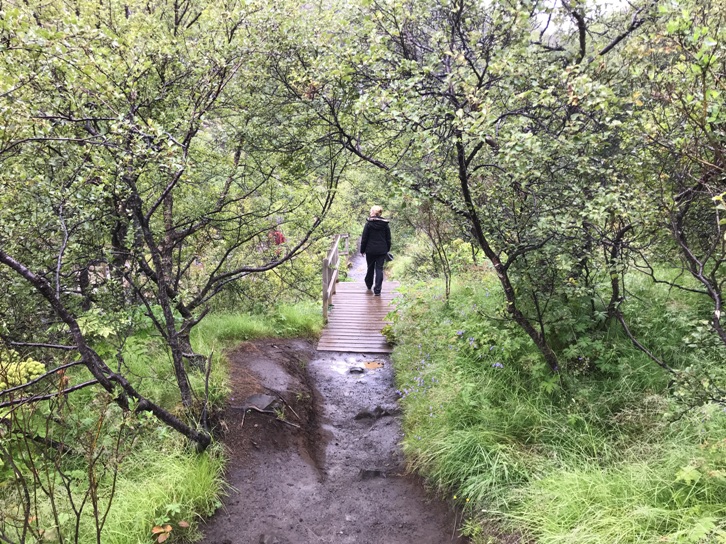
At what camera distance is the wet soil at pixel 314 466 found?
3.41 metres

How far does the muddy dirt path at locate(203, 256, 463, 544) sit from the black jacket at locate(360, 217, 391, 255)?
380 cm

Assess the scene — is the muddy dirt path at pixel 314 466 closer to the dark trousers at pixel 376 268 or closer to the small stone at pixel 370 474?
the small stone at pixel 370 474

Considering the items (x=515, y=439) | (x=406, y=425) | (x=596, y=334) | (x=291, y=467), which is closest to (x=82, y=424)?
(x=291, y=467)

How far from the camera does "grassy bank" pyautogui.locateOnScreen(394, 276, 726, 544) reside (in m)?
Answer: 2.58

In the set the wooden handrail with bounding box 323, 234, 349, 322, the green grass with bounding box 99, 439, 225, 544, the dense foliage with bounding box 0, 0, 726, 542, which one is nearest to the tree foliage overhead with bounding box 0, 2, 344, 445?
the dense foliage with bounding box 0, 0, 726, 542

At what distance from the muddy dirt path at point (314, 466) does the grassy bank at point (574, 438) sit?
0.31 meters

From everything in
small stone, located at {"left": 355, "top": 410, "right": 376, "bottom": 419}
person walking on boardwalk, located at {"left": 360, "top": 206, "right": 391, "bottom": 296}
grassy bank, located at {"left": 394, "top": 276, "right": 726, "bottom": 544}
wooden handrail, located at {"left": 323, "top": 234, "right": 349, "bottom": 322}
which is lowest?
small stone, located at {"left": 355, "top": 410, "right": 376, "bottom": 419}

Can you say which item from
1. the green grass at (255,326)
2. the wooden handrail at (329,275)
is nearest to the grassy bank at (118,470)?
the green grass at (255,326)

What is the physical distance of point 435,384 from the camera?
4.79m

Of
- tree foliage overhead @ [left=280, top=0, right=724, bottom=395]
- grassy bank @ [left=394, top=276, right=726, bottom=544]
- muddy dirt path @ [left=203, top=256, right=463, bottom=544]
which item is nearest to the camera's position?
grassy bank @ [left=394, top=276, right=726, bottom=544]

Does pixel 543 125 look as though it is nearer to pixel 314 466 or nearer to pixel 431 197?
pixel 431 197

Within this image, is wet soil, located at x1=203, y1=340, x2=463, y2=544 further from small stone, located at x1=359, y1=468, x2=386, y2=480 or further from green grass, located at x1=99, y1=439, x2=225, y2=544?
green grass, located at x1=99, y1=439, x2=225, y2=544

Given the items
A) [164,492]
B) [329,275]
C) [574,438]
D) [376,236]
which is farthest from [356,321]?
[164,492]

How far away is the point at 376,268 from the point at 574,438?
706 cm
